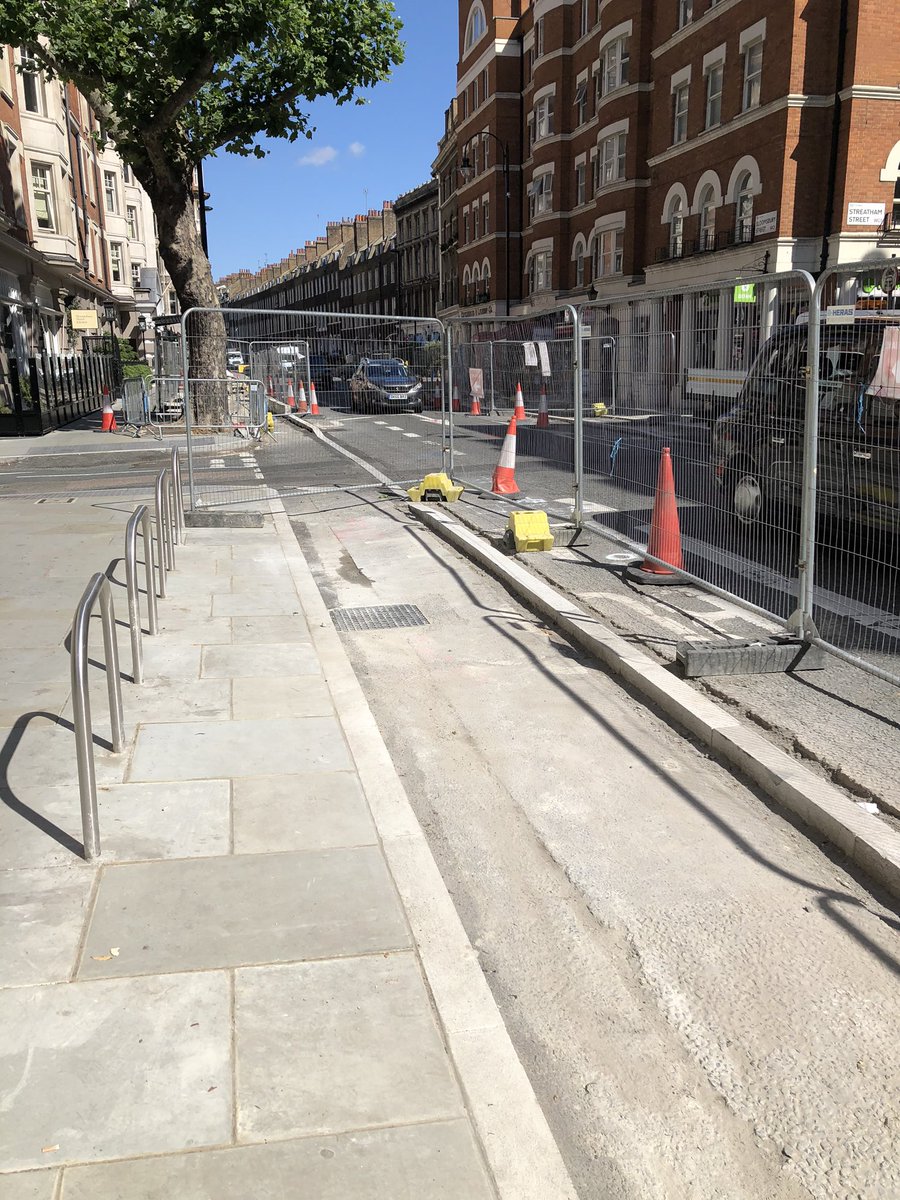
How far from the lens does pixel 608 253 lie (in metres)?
38.2

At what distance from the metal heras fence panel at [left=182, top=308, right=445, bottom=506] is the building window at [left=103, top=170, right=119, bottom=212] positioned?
4129 cm

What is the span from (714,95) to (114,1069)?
3296 centimetres

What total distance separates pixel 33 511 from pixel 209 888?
31.8 ft

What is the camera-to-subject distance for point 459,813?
435cm

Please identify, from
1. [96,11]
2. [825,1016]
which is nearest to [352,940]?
[825,1016]

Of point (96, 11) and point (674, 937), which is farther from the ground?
point (96, 11)

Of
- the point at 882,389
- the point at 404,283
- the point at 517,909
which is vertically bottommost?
the point at 517,909

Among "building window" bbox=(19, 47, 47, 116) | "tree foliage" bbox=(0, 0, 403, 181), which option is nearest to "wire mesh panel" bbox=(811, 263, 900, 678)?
"tree foliage" bbox=(0, 0, 403, 181)

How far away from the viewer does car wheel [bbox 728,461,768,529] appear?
22.2 feet

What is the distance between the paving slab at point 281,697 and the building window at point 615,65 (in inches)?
1449

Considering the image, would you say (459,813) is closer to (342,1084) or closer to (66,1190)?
(342,1084)

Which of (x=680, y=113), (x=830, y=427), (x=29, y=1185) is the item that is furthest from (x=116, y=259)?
(x=29, y=1185)

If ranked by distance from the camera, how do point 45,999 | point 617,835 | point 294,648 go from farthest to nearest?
point 294,648, point 617,835, point 45,999

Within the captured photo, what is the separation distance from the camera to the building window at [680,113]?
31.8m
